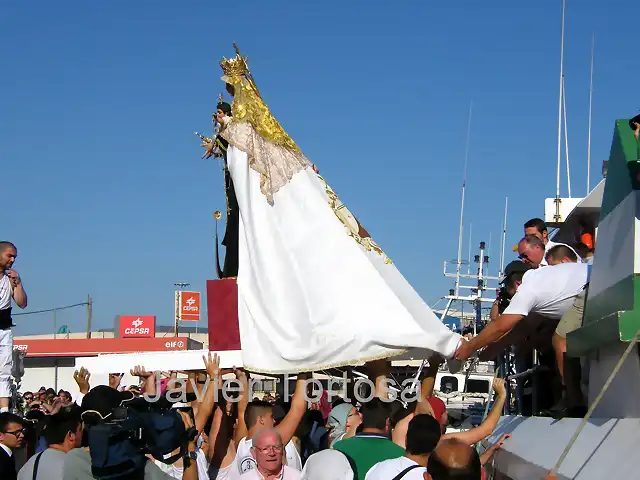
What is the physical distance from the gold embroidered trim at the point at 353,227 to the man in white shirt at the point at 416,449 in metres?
3.00

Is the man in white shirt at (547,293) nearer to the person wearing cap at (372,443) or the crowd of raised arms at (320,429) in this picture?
the crowd of raised arms at (320,429)

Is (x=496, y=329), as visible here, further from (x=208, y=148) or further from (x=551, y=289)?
(x=208, y=148)

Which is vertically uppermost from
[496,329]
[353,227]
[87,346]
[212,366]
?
[353,227]

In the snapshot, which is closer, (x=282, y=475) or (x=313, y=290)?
(x=282, y=475)

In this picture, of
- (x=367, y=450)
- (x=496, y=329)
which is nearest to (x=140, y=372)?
(x=367, y=450)

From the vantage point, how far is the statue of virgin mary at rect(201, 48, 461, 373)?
7168 mm

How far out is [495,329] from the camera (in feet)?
20.4

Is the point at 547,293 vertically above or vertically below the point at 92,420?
above

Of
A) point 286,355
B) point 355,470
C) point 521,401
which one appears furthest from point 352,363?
Result: point 521,401

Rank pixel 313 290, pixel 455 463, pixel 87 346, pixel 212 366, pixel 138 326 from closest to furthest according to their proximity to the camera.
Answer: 1. pixel 455 463
2. pixel 212 366
3. pixel 313 290
4. pixel 87 346
5. pixel 138 326

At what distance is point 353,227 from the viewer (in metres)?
7.93

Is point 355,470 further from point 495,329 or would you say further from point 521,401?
point 521,401

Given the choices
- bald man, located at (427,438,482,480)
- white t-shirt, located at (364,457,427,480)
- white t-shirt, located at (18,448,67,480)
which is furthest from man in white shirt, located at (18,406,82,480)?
bald man, located at (427,438,482,480)

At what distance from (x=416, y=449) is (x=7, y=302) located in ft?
17.0
